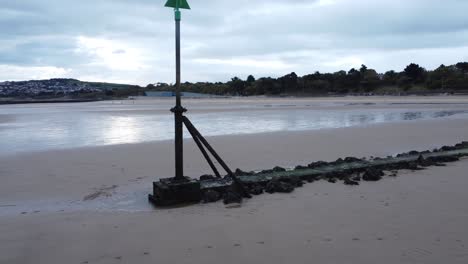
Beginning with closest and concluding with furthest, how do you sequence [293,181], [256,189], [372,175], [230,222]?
1. [230,222]
2. [256,189]
3. [293,181]
4. [372,175]

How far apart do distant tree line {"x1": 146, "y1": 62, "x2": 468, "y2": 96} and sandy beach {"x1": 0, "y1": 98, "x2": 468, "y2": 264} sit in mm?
78146

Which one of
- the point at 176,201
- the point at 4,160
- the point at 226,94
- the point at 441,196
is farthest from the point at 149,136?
the point at 226,94

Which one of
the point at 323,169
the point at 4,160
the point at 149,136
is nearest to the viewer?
the point at 323,169

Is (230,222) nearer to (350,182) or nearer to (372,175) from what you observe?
(350,182)

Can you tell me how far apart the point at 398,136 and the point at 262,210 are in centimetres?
1054

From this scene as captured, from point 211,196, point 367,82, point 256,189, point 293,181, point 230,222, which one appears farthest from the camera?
point 367,82

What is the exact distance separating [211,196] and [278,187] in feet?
3.53

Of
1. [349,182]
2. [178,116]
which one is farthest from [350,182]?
[178,116]

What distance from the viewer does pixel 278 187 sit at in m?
6.18

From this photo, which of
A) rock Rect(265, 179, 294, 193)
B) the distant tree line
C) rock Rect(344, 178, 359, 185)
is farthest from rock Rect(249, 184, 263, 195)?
the distant tree line

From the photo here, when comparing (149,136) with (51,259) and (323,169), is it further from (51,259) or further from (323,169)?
(51,259)

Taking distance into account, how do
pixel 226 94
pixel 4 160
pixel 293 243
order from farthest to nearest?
pixel 226 94
pixel 4 160
pixel 293 243

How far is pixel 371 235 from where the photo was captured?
4.10 meters

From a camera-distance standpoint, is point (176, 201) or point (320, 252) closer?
point (320, 252)
